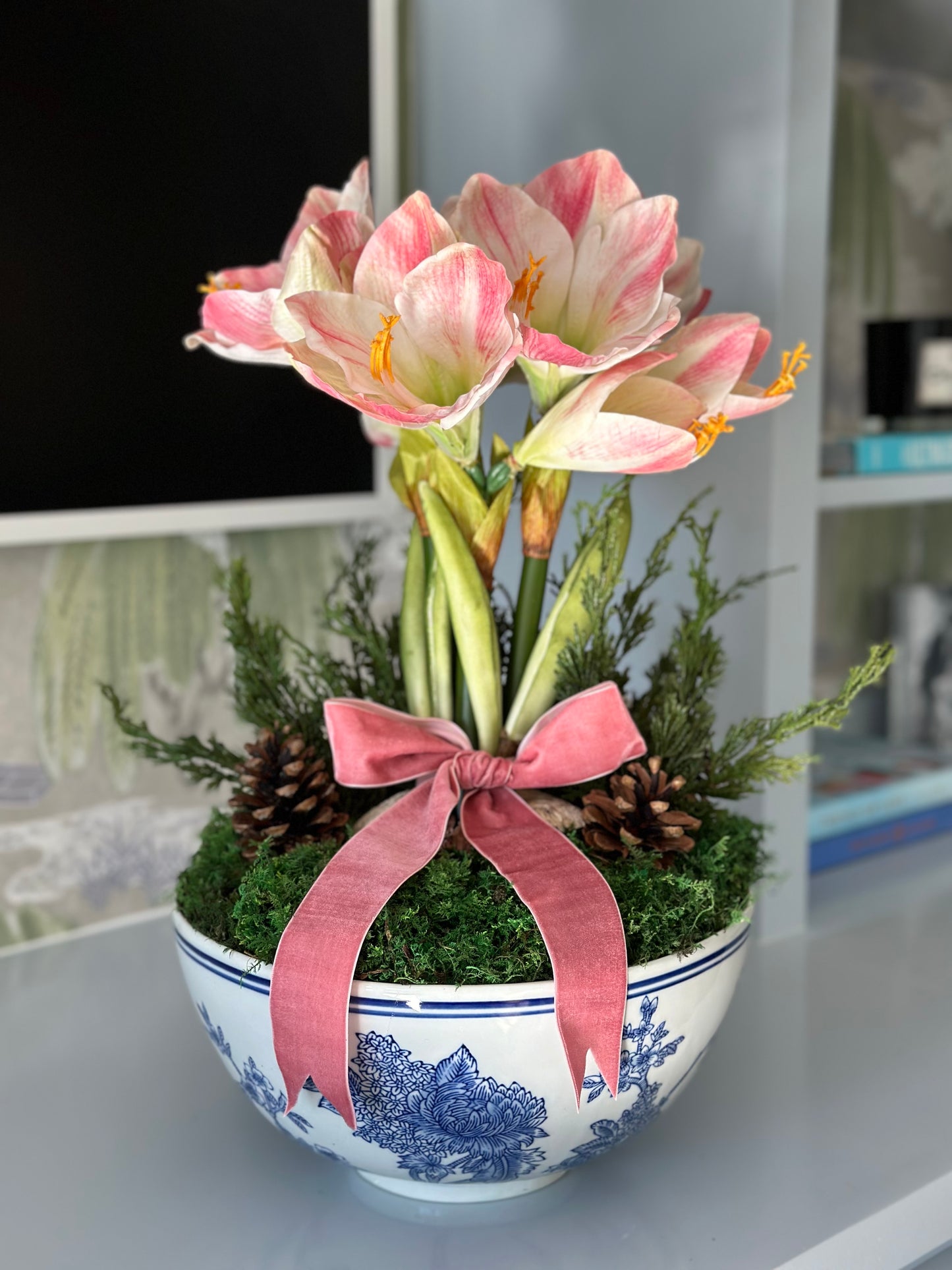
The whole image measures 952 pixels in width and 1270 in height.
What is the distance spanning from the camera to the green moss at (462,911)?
1.55 ft

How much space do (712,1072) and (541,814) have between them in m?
0.25

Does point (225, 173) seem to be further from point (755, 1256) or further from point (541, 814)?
point (755, 1256)

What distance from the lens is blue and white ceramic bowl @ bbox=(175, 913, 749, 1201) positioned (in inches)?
18.3

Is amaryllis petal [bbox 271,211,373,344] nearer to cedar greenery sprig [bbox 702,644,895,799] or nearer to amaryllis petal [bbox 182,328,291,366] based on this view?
amaryllis petal [bbox 182,328,291,366]

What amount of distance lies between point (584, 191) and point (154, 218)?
0.46m

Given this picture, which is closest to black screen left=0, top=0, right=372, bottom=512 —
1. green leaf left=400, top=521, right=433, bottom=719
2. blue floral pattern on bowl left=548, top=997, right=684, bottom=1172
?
green leaf left=400, top=521, right=433, bottom=719

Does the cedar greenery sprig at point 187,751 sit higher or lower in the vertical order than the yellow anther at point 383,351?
lower

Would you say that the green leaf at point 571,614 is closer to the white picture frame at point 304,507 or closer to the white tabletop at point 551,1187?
the white tabletop at point 551,1187

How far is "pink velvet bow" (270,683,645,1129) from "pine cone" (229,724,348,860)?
1.3 inches

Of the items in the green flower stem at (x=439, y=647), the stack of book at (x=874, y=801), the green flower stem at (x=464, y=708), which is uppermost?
the green flower stem at (x=439, y=647)

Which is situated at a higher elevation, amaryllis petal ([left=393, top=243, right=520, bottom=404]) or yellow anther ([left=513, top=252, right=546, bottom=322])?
yellow anther ([left=513, top=252, right=546, bottom=322])

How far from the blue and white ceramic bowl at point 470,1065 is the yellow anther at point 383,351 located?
242 millimetres

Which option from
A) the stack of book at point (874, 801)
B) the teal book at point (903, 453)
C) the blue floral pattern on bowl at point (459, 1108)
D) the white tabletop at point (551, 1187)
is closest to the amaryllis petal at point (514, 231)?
the blue floral pattern on bowl at point (459, 1108)

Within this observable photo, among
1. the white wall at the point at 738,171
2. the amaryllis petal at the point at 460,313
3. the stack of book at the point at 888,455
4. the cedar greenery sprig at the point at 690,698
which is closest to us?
the amaryllis petal at the point at 460,313
